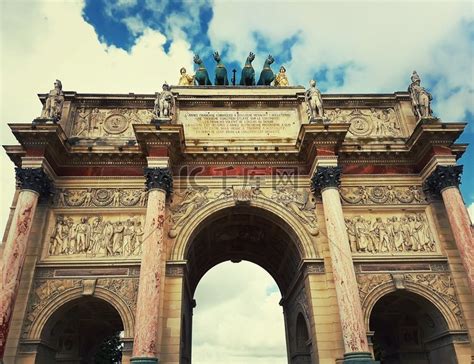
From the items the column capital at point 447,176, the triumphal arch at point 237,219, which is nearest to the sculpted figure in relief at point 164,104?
the triumphal arch at point 237,219

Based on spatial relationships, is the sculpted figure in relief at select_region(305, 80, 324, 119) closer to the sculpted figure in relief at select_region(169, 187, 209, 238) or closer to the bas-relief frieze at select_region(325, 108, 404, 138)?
Result: the bas-relief frieze at select_region(325, 108, 404, 138)

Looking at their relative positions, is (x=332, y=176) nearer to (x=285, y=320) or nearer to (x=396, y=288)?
(x=396, y=288)

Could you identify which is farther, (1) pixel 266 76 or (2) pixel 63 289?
(1) pixel 266 76

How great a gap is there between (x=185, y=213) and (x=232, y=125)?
5.18 m

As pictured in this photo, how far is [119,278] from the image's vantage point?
15.6m

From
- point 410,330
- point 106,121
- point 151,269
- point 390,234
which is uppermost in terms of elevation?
point 106,121

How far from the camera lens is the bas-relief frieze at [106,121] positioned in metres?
19.0

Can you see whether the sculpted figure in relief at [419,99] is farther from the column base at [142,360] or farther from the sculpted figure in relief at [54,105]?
the sculpted figure in relief at [54,105]

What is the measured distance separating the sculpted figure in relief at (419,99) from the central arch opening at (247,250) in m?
8.45

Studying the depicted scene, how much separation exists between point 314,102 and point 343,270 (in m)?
7.90

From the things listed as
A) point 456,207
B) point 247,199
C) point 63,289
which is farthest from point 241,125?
point 63,289

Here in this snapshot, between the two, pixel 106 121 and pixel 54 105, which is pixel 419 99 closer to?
pixel 106 121

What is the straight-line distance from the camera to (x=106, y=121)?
63.5 ft

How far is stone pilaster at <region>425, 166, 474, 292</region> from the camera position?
15.1 metres
